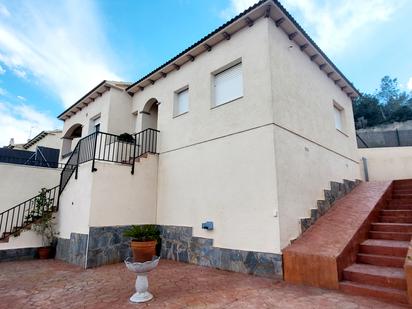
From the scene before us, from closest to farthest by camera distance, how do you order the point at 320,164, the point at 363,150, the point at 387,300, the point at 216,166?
the point at 387,300 → the point at 216,166 → the point at 320,164 → the point at 363,150

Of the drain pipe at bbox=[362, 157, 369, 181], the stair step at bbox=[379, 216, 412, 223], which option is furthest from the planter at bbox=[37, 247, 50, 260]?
the drain pipe at bbox=[362, 157, 369, 181]

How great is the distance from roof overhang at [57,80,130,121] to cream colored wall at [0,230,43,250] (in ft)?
20.4

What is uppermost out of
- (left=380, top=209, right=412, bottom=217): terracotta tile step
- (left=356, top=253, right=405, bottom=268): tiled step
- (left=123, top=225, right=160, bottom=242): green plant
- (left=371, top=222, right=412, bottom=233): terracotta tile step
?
(left=380, top=209, right=412, bottom=217): terracotta tile step

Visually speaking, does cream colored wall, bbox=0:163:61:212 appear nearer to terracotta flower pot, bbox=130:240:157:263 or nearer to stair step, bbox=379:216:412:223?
terracotta flower pot, bbox=130:240:157:263

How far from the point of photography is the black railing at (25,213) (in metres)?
8.14

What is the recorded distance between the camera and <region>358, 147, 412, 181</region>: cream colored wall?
34.0ft

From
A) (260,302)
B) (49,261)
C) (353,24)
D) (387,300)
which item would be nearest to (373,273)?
(387,300)

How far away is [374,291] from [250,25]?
6.68 metres

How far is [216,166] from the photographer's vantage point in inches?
261

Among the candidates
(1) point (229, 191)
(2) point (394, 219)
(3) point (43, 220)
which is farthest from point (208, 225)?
(3) point (43, 220)

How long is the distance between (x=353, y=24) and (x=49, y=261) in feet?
45.1

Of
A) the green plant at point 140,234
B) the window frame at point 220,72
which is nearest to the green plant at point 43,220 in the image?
the green plant at point 140,234

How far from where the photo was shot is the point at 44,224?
805 centimetres

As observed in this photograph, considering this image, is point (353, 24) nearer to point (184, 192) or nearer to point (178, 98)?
point (178, 98)
